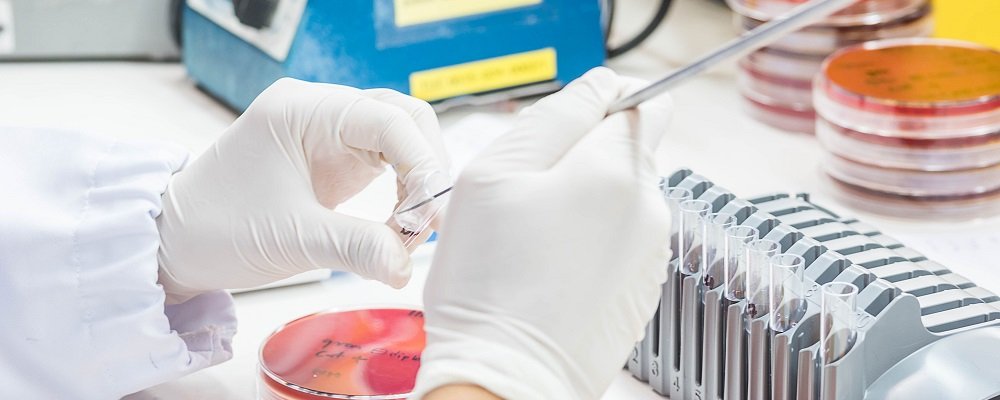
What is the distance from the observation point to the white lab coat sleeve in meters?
0.76

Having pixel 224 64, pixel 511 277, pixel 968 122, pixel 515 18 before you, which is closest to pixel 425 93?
pixel 515 18

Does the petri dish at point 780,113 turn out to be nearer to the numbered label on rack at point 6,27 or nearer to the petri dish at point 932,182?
the petri dish at point 932,182

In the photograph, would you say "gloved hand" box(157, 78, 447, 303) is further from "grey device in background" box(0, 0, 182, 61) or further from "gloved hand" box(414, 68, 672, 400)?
"grey device in background" box(0, 0, 182, 61)

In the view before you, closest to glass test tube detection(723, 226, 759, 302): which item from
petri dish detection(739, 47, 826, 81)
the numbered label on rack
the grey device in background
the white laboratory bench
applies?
the white laboratory bench

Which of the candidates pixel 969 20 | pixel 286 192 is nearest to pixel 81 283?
pixel 286 192

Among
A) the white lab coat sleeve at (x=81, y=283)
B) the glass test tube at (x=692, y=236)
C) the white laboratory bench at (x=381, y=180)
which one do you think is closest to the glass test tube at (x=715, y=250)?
the glass test tube at (x=692, y=236)

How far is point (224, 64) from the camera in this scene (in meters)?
1.34

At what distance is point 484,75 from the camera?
135 cm

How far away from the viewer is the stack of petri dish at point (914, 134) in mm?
1107

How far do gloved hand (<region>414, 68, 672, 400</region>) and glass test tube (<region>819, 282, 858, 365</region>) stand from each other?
0.12m

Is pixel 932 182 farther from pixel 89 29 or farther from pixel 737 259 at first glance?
pixel 89 29

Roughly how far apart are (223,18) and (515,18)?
0.34 metres

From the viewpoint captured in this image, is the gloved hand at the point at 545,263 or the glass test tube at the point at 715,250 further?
the glass test tube at the point at 715,250

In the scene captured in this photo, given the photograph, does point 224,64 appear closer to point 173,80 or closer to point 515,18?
point 173,80
